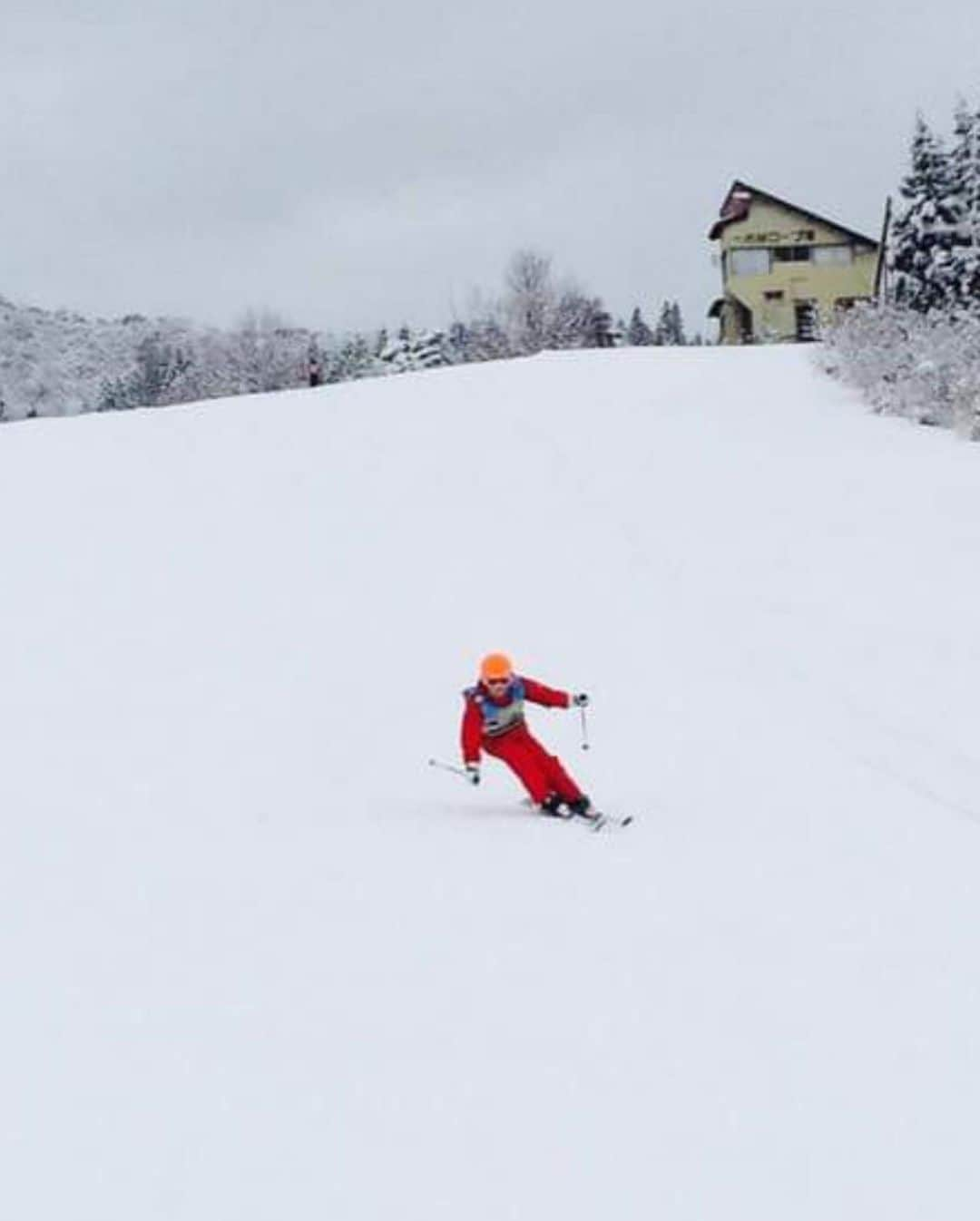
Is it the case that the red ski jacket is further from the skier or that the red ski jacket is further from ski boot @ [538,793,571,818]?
ski boot @ [538,793,571,818]

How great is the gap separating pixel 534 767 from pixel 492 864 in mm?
1601

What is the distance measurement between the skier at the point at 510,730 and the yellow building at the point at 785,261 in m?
60.2

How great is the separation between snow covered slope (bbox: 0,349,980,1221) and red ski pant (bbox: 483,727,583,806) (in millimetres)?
429

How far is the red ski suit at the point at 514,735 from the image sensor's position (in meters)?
10.3

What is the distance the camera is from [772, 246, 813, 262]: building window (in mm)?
68500

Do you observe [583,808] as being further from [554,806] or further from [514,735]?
[514,735]

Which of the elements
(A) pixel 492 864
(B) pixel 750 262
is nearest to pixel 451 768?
(A) pixel 492 864

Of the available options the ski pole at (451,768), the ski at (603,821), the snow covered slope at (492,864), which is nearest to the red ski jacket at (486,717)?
the ski pole at (451,768)

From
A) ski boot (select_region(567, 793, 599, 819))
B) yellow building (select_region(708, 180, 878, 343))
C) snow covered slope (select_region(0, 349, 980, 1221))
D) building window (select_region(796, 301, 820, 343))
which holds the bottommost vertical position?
ski boot (select_region(567, 793, 599, 819))

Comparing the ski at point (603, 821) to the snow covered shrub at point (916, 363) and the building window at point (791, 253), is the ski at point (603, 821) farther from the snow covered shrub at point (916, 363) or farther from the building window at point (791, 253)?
the building window at point (791, 253)

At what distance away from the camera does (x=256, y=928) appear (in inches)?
295

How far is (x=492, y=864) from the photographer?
8820mm

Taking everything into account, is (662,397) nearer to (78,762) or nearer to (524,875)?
(78,762)

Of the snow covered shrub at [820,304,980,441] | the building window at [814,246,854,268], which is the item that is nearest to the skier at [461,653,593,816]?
the snow covered shrub at [820,304,980,441]
